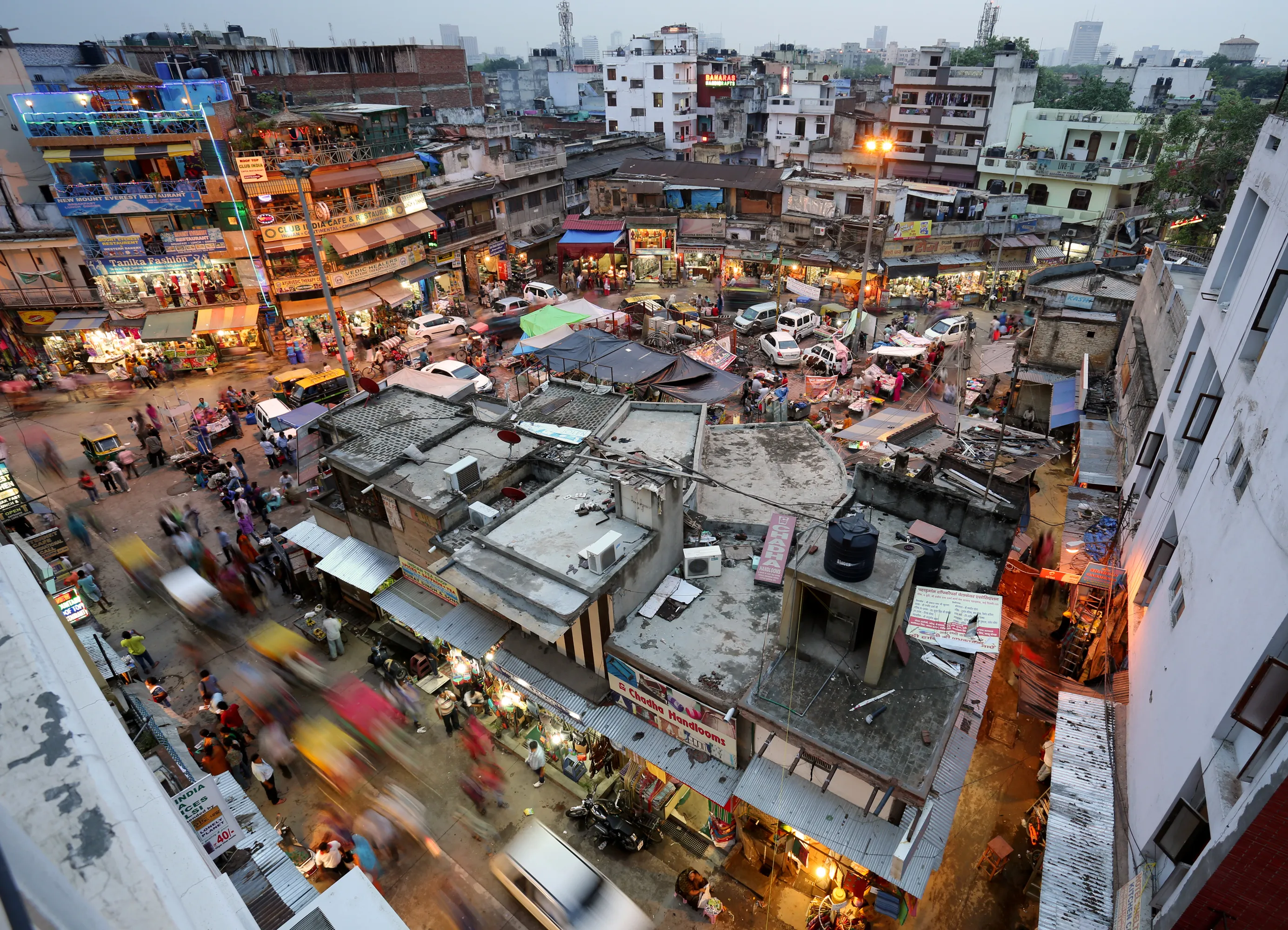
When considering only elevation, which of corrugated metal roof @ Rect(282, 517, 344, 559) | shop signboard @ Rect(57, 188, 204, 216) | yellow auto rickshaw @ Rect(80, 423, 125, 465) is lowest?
yellow auto rickshaw @ Rect(80, 423, 125, 465)

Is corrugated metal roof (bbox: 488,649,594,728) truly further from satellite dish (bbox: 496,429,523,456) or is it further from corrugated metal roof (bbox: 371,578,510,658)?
satellite dish (bbox: 496,429,523,456)

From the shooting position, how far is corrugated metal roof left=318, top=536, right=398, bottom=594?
15.4 m

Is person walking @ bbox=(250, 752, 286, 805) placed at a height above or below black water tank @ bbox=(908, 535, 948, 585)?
below

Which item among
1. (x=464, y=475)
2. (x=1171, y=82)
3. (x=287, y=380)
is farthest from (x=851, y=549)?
(x=1171, y=82)

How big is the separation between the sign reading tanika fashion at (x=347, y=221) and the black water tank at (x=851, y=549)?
27.4 m

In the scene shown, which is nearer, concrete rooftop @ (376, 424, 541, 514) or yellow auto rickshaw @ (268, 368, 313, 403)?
concrete rooftop @ (376, 424, 541, 514)

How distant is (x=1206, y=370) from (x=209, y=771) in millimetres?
22182

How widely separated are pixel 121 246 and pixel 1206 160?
58.5m

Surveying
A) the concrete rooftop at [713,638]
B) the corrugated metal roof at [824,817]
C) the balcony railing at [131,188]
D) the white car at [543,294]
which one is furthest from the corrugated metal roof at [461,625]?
the balcony railing at [131,188]

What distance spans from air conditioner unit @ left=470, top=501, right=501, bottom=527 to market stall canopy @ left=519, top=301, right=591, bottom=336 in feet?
56.3

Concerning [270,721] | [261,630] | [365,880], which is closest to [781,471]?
[365,880]

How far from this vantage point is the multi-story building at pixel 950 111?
47312 mm

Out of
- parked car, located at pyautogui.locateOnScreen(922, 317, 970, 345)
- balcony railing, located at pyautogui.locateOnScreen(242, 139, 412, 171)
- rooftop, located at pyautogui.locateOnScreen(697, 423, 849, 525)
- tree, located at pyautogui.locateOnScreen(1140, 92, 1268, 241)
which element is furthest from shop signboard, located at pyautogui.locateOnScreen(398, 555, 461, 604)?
tree, located at pyautogui.locateOnScreen(1140, 92, 1268, 241)

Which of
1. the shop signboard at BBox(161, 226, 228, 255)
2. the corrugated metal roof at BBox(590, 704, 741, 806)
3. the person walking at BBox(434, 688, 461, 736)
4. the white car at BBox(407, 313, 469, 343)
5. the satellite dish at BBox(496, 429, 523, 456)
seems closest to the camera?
the corrugated metal roof at BBox(590, 704, 741, 806)
